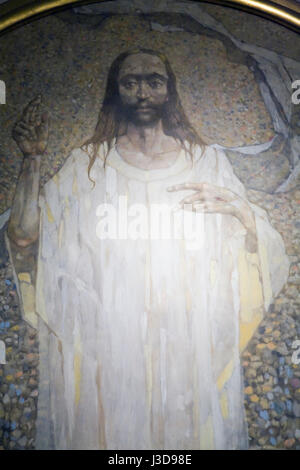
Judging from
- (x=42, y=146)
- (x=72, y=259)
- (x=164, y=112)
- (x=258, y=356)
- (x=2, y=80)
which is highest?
(x=2, y=80)

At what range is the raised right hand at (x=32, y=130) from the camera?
3640mm

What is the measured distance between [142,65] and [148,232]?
4.15ft

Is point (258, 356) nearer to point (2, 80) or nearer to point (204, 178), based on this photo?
point (204, 178)

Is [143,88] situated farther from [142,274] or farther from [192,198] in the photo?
[142,274]

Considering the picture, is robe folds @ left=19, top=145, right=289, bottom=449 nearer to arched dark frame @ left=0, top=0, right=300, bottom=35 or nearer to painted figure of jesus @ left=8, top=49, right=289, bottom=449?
painted figure of jesus @ left=8, top=49, right=289, bottom=449

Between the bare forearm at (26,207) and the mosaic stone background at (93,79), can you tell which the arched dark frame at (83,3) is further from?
the bare forearm at (26,207)

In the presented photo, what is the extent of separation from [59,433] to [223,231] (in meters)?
1.65

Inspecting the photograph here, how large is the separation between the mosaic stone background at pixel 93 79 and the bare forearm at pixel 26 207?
76 mm

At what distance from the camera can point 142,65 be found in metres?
3.81

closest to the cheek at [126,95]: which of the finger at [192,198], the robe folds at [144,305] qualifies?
the robe folds at [144,305]

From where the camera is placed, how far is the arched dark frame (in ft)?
12.3

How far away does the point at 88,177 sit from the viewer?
141 inches

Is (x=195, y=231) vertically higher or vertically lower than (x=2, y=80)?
lower
